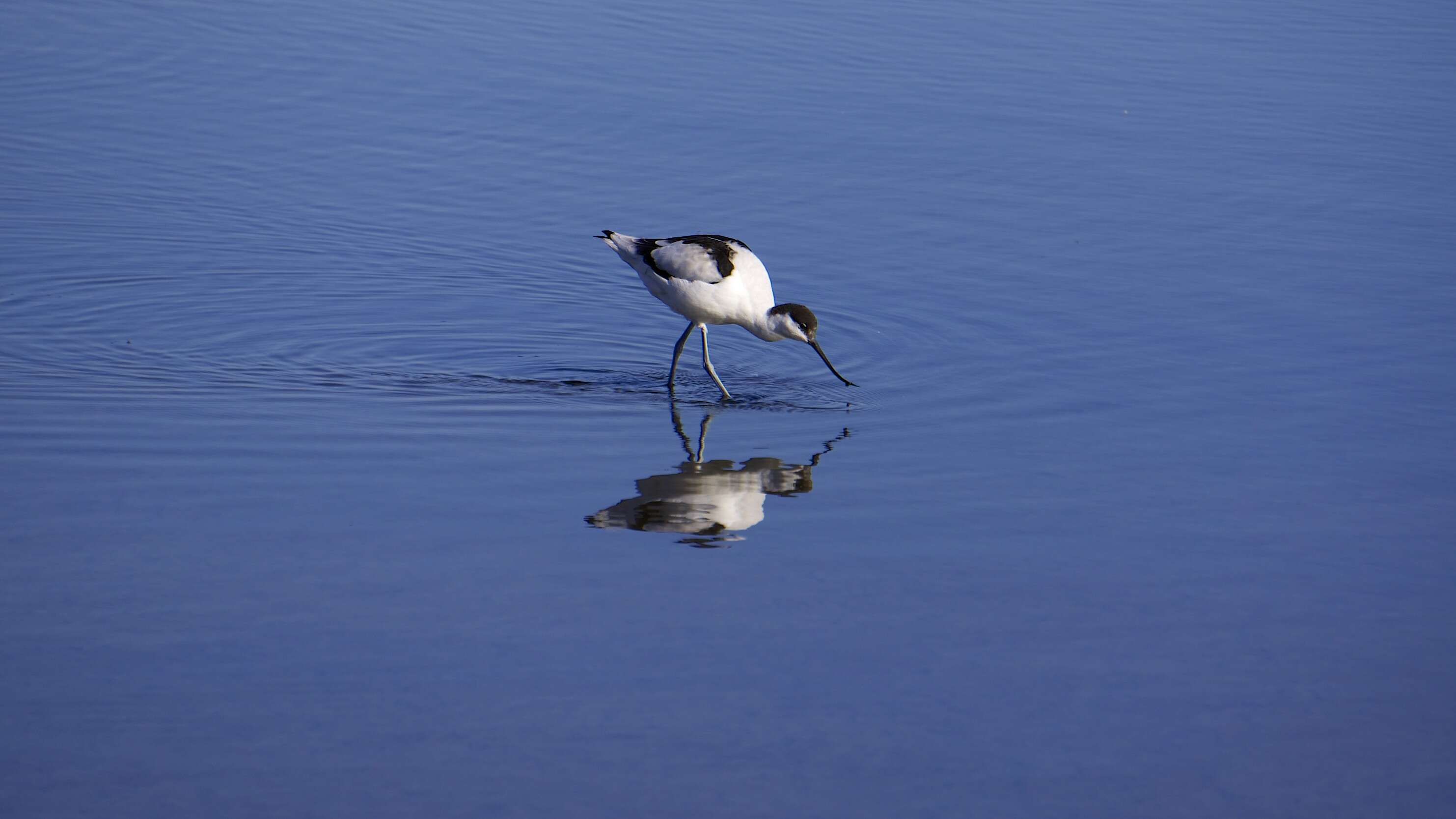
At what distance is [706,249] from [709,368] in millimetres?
761

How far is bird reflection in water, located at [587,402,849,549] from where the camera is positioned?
7.23m

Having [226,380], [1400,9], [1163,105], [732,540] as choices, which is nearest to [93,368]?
[226,380]

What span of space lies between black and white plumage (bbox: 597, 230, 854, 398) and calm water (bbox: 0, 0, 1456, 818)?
0.35m

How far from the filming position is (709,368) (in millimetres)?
9594

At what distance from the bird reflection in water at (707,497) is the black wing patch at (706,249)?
1.51 metres

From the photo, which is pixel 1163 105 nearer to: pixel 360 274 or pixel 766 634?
pixel 360 274

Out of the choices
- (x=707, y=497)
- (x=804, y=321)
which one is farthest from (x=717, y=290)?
(x=707, y=497)

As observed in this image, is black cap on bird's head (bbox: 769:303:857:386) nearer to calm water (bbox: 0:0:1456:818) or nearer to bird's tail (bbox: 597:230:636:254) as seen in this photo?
calm water (bbox: 0:0:1456:818)

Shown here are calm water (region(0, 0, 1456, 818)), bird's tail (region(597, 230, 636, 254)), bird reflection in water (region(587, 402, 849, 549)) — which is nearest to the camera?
calm water (region(0, 0, 1456, 818))

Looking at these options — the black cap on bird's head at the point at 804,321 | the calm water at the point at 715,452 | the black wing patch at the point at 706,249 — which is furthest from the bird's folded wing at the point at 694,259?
the calm water at the point at 715,452

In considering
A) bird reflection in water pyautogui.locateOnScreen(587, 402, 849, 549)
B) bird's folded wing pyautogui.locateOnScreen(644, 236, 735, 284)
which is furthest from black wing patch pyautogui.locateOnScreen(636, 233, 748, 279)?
bird reflection in water pyautogui.locateOnScreen(587, 402, 849, 549)

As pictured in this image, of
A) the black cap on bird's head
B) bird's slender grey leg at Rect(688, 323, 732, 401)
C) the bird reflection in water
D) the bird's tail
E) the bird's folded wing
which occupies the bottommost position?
the bird reflection in water

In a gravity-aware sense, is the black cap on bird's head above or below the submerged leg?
above

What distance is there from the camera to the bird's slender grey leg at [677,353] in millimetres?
9688
